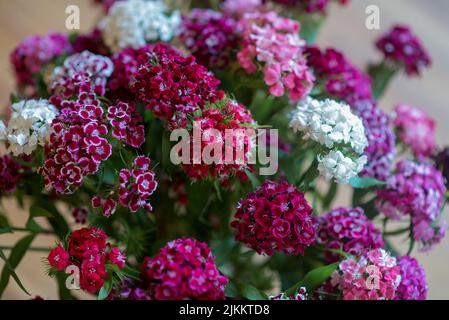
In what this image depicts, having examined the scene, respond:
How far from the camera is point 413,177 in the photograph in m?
0.94

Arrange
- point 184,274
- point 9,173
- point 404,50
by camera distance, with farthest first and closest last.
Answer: point 404,50 → point 9,173 → point 184,274

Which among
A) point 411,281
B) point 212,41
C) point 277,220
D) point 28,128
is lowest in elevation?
point 411,281

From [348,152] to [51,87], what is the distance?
1.53ft

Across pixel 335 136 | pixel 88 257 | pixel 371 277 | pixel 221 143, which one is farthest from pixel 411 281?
pixel 88 257

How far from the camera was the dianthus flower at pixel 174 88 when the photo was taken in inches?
29.8

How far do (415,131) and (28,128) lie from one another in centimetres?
70

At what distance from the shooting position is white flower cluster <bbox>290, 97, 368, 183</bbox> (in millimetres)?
792

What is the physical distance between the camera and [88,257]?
0.72 metres

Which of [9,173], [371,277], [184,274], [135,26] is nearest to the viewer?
[184,274]

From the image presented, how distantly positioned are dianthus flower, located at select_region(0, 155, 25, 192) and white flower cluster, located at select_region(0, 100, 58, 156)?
8 cm

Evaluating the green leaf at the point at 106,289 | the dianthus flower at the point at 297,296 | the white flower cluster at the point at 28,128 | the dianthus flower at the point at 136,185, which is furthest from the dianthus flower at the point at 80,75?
the dianthus flower at the point at 297,296

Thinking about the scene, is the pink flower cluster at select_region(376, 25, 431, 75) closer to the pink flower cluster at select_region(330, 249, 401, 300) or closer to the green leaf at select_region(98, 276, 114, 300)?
the pink flower cluster at select_region(330, 249, 401, 300)

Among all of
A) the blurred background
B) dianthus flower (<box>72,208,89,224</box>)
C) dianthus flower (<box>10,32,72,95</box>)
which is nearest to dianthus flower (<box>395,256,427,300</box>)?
dianthus flower (<box>72,208,89,224</box>)

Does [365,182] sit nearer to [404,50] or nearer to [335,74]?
[335,74]
